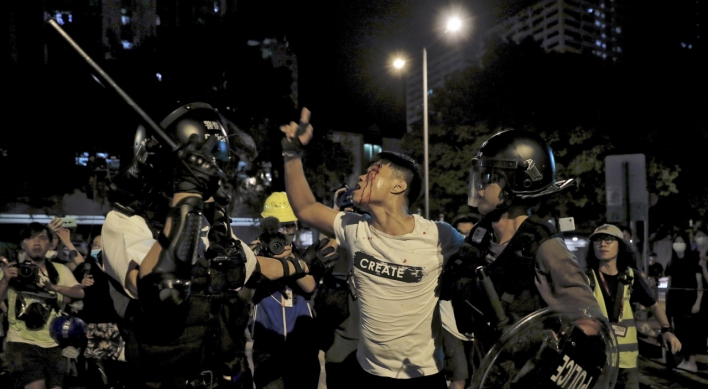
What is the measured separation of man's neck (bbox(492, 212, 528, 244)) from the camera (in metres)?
3.32

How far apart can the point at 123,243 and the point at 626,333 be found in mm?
4356

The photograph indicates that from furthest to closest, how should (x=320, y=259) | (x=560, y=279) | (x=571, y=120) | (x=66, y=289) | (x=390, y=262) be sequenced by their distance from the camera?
(x=571, y=120), (x=66, y=289), (x=320, y=259), (x=390, y=262), (x=560, y=279)

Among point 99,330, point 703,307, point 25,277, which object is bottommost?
point 703,307

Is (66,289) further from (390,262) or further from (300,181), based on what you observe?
(390,262)

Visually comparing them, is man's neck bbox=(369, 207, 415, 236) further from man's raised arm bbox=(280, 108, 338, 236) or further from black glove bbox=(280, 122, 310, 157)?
black glove bbox=(280, 122, 310, 157)

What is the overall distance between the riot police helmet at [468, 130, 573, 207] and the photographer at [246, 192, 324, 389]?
2.38m

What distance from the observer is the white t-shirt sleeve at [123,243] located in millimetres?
2492

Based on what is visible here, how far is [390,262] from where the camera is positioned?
140 inches

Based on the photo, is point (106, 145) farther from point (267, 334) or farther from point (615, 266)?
point (615, 266)

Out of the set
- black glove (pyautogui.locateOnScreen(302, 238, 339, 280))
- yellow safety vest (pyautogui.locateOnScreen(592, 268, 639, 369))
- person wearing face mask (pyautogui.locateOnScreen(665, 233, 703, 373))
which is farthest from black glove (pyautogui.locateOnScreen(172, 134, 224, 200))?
person wearing face mask (pyautogui.locateOnScreen(665, 233, 703, 373))

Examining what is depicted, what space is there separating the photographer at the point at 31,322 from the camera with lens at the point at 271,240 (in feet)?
9.37

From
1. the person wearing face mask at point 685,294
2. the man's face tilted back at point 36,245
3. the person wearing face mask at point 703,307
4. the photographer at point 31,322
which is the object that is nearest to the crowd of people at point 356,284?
the photographer at point 31,322

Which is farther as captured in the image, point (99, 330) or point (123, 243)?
point (99, 330)

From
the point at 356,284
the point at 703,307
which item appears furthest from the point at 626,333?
the point at 703,307
